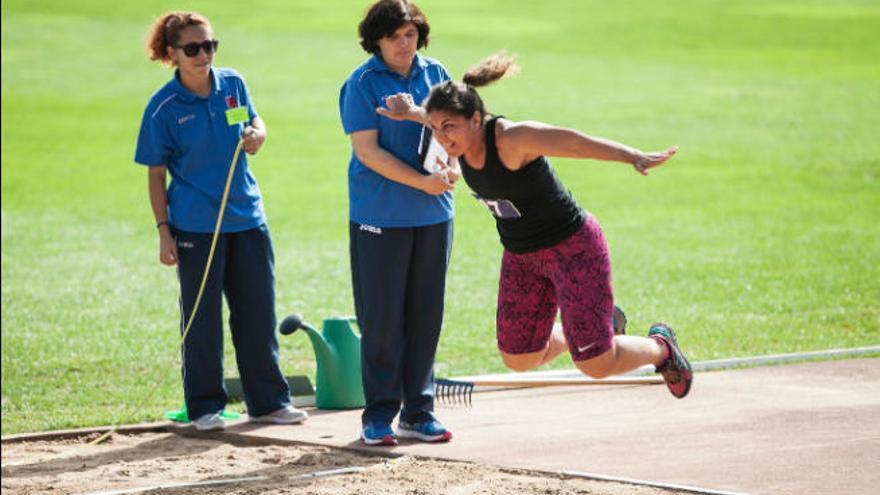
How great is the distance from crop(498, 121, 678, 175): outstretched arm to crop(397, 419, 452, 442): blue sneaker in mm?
1807

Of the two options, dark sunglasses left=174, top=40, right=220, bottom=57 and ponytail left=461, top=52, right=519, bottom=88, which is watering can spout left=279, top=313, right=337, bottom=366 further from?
ponytail left=461, top=52, right=519, bottom=88

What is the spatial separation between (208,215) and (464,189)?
41.4 feet

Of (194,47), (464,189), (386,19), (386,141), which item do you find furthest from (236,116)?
(464,189)

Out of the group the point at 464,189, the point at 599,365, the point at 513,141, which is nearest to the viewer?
the point at 513,141

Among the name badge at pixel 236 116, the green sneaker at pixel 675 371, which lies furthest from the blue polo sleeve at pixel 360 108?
the green sneaker at pixel 675 371

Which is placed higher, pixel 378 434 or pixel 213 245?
pixel 213 245

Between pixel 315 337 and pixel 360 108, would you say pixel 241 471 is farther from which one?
pixel 360 108

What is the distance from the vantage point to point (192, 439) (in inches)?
342

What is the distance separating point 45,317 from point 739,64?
83.1ft

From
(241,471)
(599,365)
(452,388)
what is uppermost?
(599,365)

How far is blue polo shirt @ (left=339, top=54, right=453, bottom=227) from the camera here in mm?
8117

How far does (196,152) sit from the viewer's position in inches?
341

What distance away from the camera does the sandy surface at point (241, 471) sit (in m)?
7.21

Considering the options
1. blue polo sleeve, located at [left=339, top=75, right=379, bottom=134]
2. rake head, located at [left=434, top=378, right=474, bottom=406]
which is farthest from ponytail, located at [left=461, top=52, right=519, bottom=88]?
rake head, located at [left=434, top=378, right=474, bottom=406]
